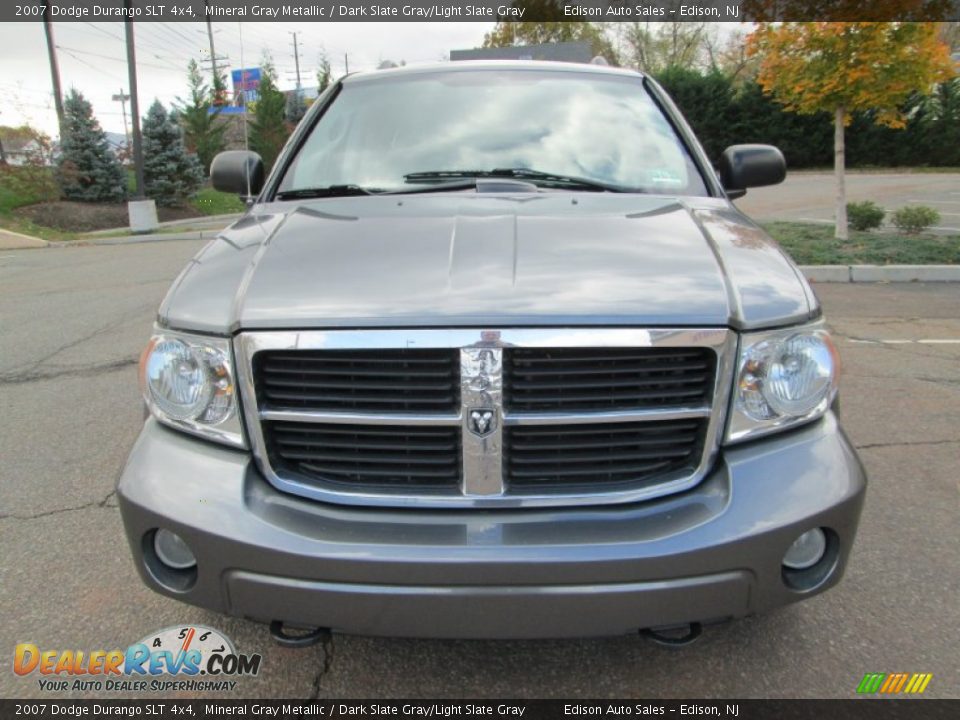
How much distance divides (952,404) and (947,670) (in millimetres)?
2846

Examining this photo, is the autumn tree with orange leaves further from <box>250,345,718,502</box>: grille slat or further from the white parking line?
<box>250,345,718,502</box>: grille slat

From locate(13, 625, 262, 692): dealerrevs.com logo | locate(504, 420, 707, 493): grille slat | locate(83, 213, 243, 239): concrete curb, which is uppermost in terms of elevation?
locate(504, 420, 707, 493): grille slat

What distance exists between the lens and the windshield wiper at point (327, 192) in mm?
2754

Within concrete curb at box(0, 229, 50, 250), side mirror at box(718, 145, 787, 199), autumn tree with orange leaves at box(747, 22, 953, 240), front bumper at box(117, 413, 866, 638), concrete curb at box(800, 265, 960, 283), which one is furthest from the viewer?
concrete curb at box(0, 229, 50, 250)

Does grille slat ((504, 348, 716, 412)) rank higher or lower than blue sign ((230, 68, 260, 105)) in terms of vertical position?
lower

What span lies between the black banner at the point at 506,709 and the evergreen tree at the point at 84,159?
23.0 m

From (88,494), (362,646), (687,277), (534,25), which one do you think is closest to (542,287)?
(687,277)

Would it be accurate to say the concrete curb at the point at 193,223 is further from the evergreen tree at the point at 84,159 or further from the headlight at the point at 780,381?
the headlight at the point at 780,381

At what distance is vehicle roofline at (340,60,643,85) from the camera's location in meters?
3.34

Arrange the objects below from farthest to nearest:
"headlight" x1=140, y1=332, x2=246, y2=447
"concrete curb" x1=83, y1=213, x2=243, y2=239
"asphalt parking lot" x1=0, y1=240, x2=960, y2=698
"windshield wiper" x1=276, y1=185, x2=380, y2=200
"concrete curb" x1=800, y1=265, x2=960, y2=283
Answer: "concrete curb" x1=83, y1=213, x2=243, y2=239 → "concrete curb" x1=800, y1=265, x2=960, y2=283 → "windshield wiper" x1=276, y1=185, x2=380, y2=200 → "asphalt parking lot" x1=0, y1=240, x2=960, y2=698 → "headlight" x1=140, y1=332, x2=246, y2=447

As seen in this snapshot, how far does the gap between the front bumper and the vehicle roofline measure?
219 cm

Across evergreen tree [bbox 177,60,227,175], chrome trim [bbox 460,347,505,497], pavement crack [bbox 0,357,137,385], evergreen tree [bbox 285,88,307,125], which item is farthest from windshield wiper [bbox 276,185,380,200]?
evergreen tree [bbox 285,88,307,125]

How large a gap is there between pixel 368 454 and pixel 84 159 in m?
23.5

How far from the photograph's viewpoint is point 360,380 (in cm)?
183
